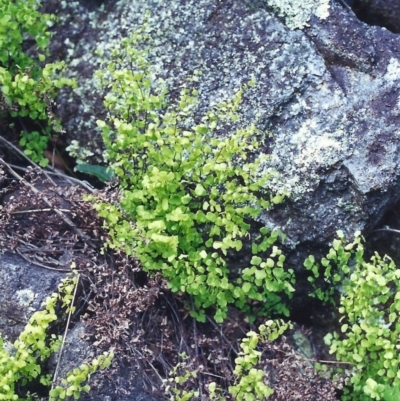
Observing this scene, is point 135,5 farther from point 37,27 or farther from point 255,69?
point 255,69

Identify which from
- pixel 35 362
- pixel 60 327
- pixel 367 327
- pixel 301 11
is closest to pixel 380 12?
pixel 301 11

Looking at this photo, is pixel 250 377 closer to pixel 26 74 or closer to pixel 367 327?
pixel 367 327

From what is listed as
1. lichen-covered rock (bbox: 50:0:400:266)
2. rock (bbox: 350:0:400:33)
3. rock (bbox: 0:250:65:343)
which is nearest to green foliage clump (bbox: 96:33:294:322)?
lichen-covered rock (bbox: 50:0:400:266)

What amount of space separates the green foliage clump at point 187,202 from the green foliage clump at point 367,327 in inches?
9.6

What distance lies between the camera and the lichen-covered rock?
3.04 meters

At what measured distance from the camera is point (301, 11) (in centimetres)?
323

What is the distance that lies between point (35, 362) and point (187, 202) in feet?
2.80

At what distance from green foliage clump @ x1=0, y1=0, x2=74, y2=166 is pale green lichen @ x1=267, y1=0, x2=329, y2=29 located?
1.04 metres

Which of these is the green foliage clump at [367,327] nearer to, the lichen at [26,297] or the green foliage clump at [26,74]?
the lichen at [26,297]

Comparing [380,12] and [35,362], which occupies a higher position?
[380,12]

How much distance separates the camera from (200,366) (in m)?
2.84

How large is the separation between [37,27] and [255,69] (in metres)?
1.03

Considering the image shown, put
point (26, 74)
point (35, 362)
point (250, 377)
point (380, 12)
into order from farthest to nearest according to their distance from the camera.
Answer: point (380, 12) → point (26, 74) → point (35, 362) → point (250, 377)

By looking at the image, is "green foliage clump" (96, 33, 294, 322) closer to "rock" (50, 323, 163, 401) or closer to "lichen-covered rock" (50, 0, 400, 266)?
"lichen-covered rock" (50, 0, 400, 266)
